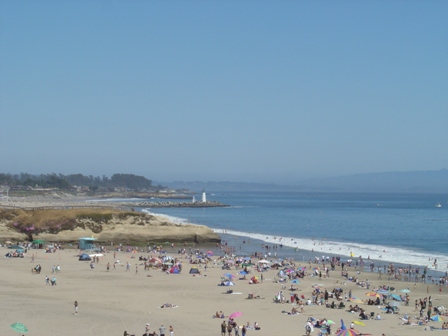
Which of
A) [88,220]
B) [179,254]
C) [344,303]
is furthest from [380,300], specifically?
[88,220]

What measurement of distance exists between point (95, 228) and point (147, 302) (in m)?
28.8

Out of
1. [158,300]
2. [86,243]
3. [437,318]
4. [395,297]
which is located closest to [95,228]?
[86,243]

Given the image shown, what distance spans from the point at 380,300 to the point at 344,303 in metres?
2.12

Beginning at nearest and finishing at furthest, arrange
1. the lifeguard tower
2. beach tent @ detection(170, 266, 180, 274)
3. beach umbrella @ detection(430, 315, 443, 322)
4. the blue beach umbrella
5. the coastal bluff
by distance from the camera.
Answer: beach umbrella @ detection(430, 315, 443, 322)
the blue beach umbrella
beach tent @ detection(170, 266, 180, 274)
the lifeguard tower
the coastal bluff

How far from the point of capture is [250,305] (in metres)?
27.0

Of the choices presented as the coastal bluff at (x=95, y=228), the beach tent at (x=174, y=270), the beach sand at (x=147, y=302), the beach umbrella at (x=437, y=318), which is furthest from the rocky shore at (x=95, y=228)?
the beach umbrella at (x=437, y=318)

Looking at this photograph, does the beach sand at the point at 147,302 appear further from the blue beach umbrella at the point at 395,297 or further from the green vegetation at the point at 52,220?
the green vegetation at the point at 52,220

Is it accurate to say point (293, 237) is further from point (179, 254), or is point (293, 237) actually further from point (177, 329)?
point (177, 329)

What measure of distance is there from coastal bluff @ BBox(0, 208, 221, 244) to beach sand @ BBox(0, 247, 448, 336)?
13615mm

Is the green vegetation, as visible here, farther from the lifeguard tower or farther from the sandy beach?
the sandy beach

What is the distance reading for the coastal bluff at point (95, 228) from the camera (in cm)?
5262

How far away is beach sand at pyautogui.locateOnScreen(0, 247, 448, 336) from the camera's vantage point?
2184cm

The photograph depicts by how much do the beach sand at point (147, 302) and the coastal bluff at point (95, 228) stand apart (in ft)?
44.7

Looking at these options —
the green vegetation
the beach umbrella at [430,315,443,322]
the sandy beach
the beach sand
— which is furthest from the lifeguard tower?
the beach umbrella at [430,315,443,322]
